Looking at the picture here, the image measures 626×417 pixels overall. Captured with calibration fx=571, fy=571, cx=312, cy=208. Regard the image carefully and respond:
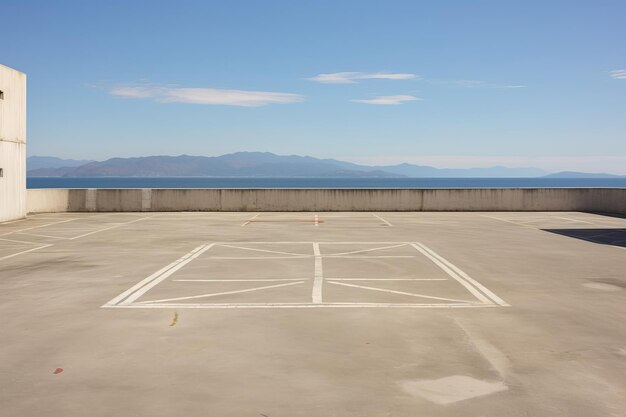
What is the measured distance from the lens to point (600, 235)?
63.5 feet

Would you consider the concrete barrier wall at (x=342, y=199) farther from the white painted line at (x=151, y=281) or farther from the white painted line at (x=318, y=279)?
the white painted line at (x=151, y=281)

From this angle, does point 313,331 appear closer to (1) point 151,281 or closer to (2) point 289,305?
(2) point 289,305

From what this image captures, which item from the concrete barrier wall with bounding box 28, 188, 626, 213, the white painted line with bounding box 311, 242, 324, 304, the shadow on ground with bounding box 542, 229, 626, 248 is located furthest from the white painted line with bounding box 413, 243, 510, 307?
the concrete barrier wall with bounding box 28, 188, 626, 213

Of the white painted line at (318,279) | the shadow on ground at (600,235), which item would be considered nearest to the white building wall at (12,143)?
the white painted line at (318,279)

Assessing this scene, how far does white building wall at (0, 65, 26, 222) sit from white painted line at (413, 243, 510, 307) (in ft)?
59.4

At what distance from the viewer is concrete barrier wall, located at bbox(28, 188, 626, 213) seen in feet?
99.8

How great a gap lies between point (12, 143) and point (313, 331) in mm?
22078

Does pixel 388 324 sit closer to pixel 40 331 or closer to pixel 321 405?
pixel 321 405

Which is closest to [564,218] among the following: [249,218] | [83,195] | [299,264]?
[249,218]

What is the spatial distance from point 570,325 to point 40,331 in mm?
7012

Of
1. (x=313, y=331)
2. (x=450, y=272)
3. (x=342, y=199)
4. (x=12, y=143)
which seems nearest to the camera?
(x=313, y=331)

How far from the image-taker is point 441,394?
5262 millimetres

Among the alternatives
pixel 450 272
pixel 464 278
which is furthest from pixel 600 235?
pixel 464 278

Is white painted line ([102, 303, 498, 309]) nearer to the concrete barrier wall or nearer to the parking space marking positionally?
the parking space marking
